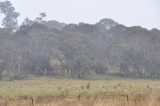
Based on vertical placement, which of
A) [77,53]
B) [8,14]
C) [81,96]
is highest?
[8,14]

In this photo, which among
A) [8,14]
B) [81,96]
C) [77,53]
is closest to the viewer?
[81,96]

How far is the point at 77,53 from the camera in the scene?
2576 inches

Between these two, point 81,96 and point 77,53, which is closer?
point 81,96

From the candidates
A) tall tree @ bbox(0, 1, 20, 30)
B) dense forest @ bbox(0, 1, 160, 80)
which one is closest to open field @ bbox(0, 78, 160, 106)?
dense forest @ bbox(0, 1, 160, 80)

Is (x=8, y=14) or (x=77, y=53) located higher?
(x=8, y=14)

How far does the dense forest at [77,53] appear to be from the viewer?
211 ft

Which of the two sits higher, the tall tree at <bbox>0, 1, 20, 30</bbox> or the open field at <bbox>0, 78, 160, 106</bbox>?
the tall tree at <bbox>0, 1, 20, 30</bbox>

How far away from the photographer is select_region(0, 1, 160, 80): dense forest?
6438 cm

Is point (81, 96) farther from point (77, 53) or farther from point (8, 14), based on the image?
point (8, 14)

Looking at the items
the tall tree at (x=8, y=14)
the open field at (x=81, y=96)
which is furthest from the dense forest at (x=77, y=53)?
the tall tree at (x=8, y=14)

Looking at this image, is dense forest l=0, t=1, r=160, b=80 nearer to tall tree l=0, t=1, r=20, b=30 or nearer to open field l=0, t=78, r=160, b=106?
open field l=0, t=78, r=160, b=106

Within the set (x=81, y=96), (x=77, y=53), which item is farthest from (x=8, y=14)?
(x=81, y=96)

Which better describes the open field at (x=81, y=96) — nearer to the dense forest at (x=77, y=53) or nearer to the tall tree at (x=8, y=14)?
the dense forest at (x=77, y=53)

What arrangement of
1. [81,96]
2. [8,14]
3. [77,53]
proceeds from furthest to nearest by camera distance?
[8,14] < [77,53] < [81,96]
